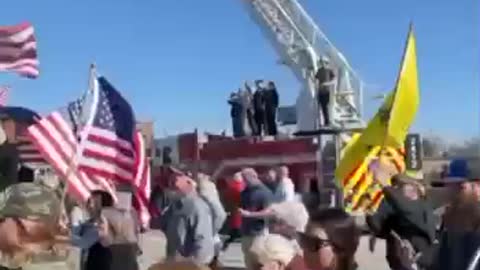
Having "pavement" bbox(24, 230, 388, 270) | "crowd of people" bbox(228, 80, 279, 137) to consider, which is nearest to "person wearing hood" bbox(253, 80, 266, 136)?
"crowd of people" bbox(228, 80, 279, 137)

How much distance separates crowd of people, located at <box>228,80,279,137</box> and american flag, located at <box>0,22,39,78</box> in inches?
419

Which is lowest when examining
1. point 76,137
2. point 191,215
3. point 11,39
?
point 191,215

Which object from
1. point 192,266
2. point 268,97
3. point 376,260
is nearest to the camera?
point 192,266

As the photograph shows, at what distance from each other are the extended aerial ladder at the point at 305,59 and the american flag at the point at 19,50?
880 centimetres

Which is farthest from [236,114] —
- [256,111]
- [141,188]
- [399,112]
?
[399,112]

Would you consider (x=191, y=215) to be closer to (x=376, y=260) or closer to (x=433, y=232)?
(x=433, y=232)

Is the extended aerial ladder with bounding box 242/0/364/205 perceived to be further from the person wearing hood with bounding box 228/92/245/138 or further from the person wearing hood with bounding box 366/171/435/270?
the person wearing hood with bounding box 366/171/435/270

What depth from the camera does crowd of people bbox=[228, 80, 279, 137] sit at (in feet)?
84.4

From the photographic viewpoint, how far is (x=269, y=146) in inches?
906

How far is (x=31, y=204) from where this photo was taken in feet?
11.8

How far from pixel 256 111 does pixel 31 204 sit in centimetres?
2261

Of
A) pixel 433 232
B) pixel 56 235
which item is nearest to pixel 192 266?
pixel 56 235

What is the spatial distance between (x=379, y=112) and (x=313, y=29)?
1823cm

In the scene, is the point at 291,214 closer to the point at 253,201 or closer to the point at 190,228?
the point at 190,228
